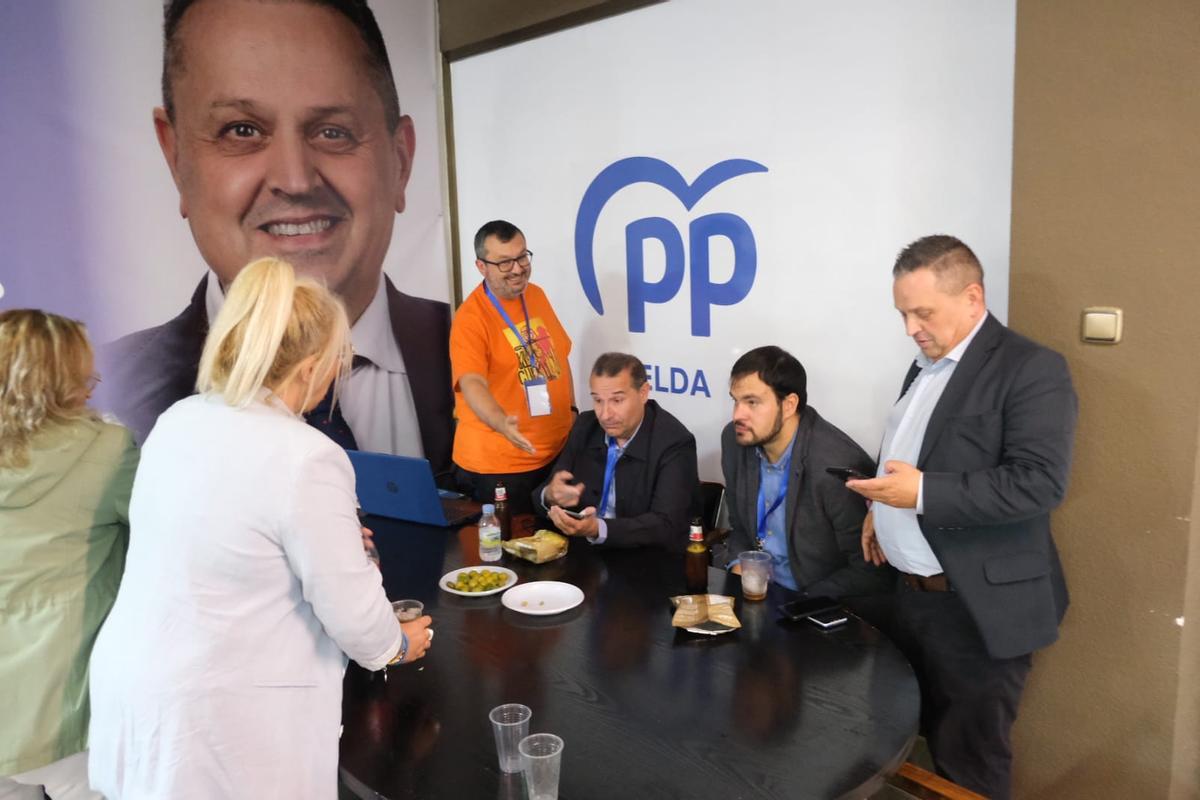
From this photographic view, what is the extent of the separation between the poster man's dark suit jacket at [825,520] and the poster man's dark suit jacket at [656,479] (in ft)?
1.31

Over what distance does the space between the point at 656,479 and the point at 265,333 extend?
1641mm

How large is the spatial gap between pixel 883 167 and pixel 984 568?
1.49 metres

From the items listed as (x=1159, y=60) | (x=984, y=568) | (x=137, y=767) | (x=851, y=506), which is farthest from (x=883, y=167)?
(x=137, y=767)

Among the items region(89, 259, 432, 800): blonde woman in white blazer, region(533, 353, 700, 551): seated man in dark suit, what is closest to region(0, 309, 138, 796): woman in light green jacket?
region(89, 259, 432, 800): blonde woman in white blazer

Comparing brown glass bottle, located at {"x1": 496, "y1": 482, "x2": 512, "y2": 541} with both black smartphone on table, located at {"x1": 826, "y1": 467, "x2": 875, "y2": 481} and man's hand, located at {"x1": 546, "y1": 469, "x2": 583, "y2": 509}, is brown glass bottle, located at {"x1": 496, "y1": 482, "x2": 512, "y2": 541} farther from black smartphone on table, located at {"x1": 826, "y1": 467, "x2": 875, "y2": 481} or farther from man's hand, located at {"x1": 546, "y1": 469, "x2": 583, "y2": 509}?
black smartphone on table, located at {"x1": 826, "y1": 467, "x2": 875, "y2": 481}

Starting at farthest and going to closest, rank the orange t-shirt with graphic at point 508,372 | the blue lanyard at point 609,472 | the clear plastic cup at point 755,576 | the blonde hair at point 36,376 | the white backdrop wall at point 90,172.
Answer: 1. the orange t-shirt with graphic at point 508,372
2. the white backdrop wall at point 90,172
3. the blue lanyard at point 609,472
4. the clear plastic cup at point 755,576
5. the blonde hair at point 36,376

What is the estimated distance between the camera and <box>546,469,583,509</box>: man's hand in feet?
9.12

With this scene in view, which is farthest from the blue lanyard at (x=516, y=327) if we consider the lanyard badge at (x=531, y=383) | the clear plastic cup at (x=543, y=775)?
the clear plastic cup at (x=543, y=775)

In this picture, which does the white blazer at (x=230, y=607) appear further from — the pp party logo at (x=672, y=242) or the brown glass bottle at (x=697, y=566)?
the pp party logo at (x=672, y=242)

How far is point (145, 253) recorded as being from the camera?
3750 mm

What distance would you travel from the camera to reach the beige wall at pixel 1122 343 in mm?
2148

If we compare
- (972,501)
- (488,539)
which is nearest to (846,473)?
(972,501)

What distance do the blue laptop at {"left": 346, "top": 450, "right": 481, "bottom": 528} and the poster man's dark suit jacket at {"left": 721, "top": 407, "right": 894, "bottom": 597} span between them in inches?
44.3

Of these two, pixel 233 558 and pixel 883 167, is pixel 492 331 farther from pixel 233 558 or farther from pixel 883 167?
pixel 233 558
